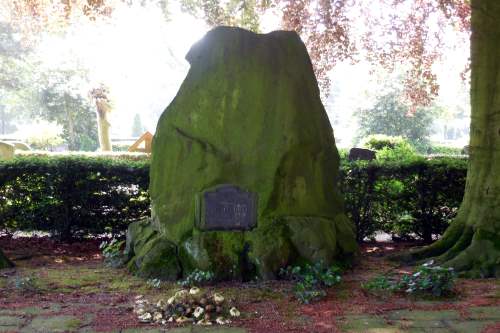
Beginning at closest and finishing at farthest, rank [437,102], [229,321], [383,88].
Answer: [229,321] < [383,88] < [437,102]

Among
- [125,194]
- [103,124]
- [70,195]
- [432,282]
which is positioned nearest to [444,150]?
[103,124]

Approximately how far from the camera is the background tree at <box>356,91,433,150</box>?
39.9 metres

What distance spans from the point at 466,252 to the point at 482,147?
4.80ft

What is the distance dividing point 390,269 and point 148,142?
2049cm

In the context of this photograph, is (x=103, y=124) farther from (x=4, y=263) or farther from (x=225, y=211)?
(x=225, y=211)

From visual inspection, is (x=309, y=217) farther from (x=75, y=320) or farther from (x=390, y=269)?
(x=75, y=320)

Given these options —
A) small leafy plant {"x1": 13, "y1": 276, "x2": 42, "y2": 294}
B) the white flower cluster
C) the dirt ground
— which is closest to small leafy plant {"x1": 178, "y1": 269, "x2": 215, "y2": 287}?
the dirt ground

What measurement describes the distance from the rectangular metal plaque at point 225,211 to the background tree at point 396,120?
34966 mm

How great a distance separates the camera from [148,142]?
26078mm

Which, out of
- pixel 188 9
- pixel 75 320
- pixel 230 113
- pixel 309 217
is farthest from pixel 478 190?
pixel 188 9

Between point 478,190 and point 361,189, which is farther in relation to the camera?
point 361,189

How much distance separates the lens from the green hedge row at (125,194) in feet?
29.3

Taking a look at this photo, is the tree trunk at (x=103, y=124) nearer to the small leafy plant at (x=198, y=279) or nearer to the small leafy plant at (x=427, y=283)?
the small leafy plant at (x=198, y=279)

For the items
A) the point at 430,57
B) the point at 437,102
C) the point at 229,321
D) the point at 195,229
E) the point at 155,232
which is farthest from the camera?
the point at 437,102
